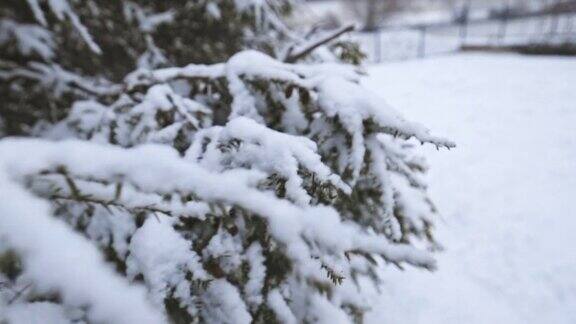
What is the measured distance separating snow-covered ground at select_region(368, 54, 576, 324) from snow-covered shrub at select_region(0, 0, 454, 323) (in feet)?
3.89

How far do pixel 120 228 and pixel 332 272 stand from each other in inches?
39.6

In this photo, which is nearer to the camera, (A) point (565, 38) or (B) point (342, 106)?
(B) point (342, 106)

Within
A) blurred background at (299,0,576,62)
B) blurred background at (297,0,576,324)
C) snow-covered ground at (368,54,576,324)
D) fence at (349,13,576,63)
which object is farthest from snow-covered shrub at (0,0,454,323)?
fence at (349,13,576,63)

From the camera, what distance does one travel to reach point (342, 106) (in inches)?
68.1

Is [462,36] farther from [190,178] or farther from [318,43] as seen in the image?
[190,178]

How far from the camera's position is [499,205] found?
5.54m

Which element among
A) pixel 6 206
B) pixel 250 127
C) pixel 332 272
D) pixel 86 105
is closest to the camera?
pixel 6 206

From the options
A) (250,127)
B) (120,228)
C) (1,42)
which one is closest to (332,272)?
(250,127)

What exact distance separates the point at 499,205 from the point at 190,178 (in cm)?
568

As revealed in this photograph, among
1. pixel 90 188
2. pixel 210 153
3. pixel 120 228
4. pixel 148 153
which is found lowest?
pixel 120 228

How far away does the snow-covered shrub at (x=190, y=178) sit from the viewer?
855 mm

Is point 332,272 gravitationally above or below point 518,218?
above

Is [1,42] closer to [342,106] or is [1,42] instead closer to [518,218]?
[342,106]

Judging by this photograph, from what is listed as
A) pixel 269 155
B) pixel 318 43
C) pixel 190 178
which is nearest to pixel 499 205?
pixel 318 43
